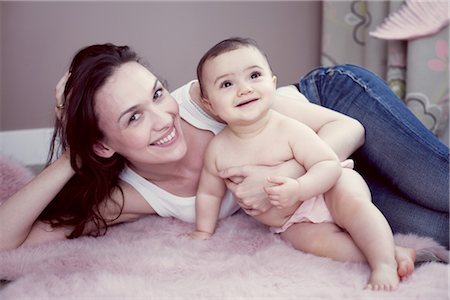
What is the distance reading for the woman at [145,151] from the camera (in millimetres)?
1236

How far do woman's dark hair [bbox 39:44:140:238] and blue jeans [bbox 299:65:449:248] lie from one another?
58 cm

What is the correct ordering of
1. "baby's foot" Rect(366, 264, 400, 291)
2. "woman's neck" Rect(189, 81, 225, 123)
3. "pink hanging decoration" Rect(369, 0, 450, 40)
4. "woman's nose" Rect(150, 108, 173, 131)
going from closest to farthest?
"baby's foot" Rect(366, 264, 400, 291) → "woman's nose" Rect(150, 108, 173, 131) → "woman's neck" Rect(189, 81, 225, 123) → "pink hanging decoration" Rect(369, 0, 450, 40)

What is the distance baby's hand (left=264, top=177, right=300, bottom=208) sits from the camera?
1.08 metres

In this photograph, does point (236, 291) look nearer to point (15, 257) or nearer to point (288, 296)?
point (288, 296)

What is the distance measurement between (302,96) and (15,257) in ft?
2.81

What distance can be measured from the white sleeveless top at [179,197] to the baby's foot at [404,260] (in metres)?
0.48

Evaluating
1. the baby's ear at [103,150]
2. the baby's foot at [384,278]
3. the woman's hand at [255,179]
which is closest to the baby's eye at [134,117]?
the baby's ear at [103,150]

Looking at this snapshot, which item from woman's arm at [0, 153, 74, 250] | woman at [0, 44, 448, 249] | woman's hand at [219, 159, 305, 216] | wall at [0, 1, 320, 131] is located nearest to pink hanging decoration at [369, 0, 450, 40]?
wall at [0, 1, 320, 131]

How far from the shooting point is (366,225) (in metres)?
1.09

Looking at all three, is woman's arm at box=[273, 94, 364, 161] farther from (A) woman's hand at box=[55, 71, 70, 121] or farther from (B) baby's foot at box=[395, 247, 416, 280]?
(A) woman's hand at box=[55, 71, 70, 121]

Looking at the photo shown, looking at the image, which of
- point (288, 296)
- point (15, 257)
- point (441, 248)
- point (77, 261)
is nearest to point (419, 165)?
point (441, 248)

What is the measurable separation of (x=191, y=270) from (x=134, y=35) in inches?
65.3

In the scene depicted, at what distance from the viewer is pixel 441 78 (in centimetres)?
226

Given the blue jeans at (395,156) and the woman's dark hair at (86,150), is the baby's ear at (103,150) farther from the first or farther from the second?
the blue jeans at (395,156)
